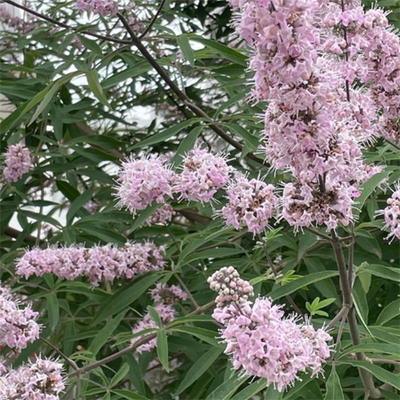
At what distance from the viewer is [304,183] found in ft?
3.16

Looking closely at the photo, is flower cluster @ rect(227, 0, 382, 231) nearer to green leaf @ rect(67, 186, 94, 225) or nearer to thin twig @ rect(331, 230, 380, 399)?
thin twig @ rect(331, 230, 380, 399)

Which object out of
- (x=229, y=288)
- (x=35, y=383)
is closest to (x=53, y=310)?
(x=35, y=383)

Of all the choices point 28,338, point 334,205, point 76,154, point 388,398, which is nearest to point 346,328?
point 388,398

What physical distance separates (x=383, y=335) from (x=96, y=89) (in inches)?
31.5

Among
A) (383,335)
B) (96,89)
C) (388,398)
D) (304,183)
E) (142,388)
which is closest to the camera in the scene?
(304,183)

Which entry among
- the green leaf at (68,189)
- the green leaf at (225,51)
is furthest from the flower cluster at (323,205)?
the green leaf at (68,189)

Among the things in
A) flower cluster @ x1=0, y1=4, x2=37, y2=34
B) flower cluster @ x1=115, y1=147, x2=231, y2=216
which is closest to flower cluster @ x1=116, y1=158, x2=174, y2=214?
flower cluster @ x1=115, y1=147, x2=231, y2=216

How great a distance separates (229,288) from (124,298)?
0.92 m

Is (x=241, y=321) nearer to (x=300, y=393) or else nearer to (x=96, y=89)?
(x=300, y=393)

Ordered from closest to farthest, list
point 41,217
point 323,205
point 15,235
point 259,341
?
point 259,341 < point 323,205 < point 41,217 < point 15,235

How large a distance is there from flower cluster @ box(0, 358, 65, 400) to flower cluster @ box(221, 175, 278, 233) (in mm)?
406

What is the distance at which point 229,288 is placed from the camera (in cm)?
84

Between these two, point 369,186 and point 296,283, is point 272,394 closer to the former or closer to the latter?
point 296,283

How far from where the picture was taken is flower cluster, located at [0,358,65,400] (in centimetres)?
115
